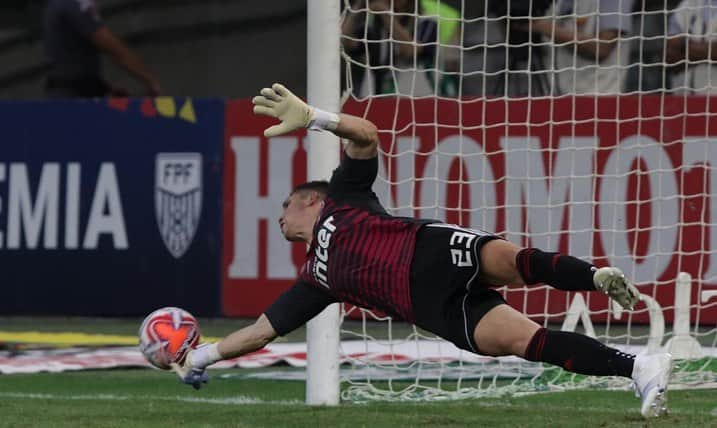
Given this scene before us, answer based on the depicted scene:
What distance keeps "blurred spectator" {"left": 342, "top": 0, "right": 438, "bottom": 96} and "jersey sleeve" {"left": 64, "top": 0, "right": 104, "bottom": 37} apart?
2.56m

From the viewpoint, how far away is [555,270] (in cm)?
655

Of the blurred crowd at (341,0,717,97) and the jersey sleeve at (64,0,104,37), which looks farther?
the jersey sleeve at (64,0,104,37)

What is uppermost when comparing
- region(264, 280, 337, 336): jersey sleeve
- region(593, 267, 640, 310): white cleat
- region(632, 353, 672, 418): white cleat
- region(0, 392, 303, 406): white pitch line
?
region(593, 267, 640, 310): white cleat

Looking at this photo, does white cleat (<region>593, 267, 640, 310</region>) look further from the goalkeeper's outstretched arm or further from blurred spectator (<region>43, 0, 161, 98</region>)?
blurred spectator (<region>43, 0, 161, 98</region>)

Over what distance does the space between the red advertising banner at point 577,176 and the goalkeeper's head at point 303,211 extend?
3.20m

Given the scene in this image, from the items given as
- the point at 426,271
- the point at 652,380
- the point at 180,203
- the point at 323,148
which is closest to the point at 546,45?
the point at 323,148

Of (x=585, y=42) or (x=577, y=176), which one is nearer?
(x=585, y=42)

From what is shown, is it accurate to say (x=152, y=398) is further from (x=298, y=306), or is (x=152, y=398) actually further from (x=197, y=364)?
(x=298, y=306)

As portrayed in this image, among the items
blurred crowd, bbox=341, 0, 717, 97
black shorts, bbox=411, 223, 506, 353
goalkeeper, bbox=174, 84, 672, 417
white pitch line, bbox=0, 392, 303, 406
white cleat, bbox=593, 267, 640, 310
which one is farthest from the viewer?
blurred crowd, bbox=341, 0, 717, 97

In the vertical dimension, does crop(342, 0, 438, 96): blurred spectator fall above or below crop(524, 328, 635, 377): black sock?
above

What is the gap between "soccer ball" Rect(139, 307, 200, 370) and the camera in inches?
305

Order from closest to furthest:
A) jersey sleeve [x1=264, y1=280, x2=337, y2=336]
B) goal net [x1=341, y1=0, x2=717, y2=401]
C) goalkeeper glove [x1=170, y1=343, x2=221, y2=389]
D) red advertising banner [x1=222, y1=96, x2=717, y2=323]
Answer: jersey sleeve [x1=264, y1=280, x2=337, y2=336] < goalkeeper glove [x1=170, y1=343, x2=221, y2=389] < goal net [x1=341, y1=0, x2=717, y2=401] < red advertising banner [x1=222, y1=96, x2=717, y2=323]

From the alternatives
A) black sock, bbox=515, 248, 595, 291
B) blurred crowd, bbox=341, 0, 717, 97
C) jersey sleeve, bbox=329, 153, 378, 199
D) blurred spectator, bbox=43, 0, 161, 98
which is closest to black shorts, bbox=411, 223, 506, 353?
black sock, bbox=515, 248, 595, 291

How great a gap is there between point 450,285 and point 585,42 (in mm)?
4056
